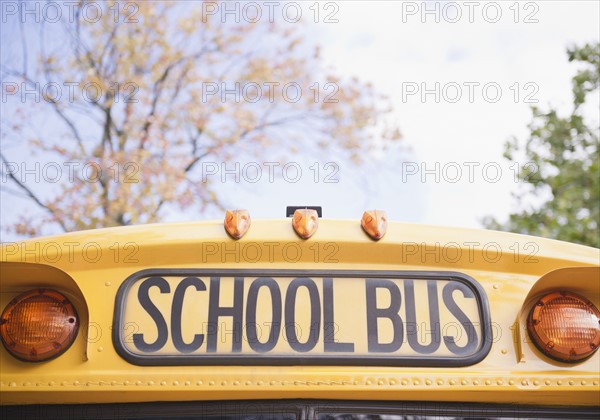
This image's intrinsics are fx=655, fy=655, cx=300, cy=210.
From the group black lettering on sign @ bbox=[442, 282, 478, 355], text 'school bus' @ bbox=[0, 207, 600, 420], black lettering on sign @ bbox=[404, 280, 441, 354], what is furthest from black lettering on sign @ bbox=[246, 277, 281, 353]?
black lettering on sign @ bbox=[442, 282, 478, 355]

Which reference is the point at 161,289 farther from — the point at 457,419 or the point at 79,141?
the point at 79,141

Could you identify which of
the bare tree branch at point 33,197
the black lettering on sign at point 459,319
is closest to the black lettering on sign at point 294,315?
the black lettering on sign at point 459,319

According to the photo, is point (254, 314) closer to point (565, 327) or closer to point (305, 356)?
point (305, 356)

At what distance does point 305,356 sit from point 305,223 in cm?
37

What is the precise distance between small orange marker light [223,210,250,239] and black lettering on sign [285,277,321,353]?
0.21 meters

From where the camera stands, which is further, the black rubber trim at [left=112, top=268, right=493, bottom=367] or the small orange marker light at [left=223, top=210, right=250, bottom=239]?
the small orange marker light at [left=223, top=210, right=250, bottom=239]

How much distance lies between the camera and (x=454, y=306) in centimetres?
184

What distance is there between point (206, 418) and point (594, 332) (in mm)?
1087

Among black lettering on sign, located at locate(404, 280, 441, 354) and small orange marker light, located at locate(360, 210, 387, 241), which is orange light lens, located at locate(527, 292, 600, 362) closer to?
black lettering on sign, located at locate(404, 280, 441, 354)

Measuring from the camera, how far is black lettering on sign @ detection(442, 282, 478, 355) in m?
1.80

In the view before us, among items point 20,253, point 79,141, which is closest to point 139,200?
point 79,141

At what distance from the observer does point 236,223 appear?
1875 millimetres

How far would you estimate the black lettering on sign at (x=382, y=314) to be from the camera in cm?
179

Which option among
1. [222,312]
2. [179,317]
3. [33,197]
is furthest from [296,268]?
[33,197]
